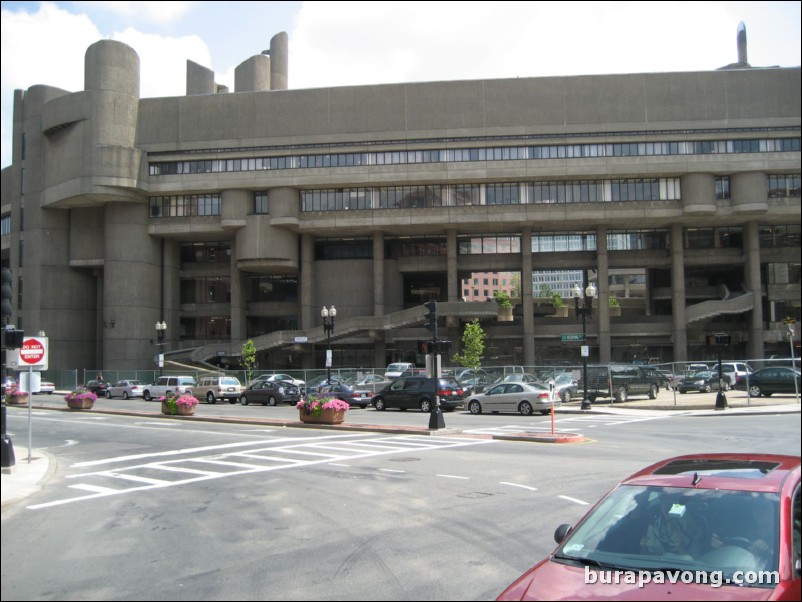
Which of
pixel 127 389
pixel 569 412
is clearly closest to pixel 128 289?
pixel 127 389

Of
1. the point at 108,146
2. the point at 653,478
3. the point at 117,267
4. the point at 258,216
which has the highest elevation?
the point at 108,146

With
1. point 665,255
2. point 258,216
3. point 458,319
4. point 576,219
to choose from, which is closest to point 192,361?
point 258,216

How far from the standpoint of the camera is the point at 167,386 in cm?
4634

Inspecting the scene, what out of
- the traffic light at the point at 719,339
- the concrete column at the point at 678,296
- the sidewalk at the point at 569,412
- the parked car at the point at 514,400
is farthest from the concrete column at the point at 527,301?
the traffic light at the point at 719,339

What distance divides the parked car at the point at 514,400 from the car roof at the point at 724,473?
24.8 m

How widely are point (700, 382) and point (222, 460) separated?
30.5 metres

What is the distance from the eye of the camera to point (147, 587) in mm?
6168

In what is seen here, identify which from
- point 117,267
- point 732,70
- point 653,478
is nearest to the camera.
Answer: point 653,478

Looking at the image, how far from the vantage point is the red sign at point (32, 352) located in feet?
50.9

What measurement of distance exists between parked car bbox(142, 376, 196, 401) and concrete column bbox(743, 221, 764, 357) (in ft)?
161

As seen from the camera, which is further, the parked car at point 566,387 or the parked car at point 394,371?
the parked car at point 394,371

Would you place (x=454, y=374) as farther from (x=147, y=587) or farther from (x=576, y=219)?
(x=147, y=587)

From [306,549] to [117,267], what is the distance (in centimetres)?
6453

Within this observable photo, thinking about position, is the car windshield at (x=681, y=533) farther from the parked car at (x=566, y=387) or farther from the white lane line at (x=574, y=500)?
the parked car at (x=566, y=387)
